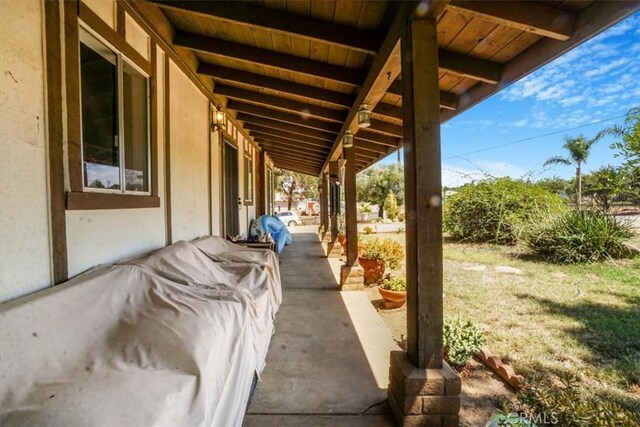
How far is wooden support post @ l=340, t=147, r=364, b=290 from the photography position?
15.8ft

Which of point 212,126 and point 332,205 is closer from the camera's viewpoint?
point 212,126

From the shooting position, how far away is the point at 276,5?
8.09ft

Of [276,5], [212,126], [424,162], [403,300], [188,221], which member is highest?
[276,5]

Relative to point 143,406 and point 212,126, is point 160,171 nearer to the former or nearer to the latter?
point 212,126

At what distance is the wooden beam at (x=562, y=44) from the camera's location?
5.35ft

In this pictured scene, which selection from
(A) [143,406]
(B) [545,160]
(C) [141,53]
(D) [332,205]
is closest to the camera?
(A) [143,406]

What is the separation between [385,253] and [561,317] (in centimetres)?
272

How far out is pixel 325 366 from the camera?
8.55 ft

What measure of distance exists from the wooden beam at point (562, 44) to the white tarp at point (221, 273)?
2.67m

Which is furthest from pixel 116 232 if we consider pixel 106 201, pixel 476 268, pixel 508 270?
pixel 508 270

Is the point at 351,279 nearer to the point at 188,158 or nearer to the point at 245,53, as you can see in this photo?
the point at 188,158

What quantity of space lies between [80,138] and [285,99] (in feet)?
10.4

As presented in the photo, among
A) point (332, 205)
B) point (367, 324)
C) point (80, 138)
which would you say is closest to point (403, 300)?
point (367, 324)

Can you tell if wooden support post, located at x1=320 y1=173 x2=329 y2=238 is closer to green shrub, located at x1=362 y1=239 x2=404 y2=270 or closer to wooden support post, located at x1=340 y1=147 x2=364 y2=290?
green shrub, located at x1=362 y1=239 x2=404 y2=270
